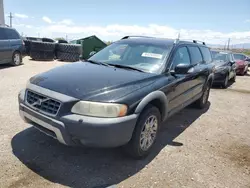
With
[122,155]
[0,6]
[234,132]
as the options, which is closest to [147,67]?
[122,155]

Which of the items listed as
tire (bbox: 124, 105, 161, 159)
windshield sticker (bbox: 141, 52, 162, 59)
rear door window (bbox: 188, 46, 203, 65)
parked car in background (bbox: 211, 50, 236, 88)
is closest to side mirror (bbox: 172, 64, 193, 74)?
windshield sticker (bbox: 141, 52, 162, 59)

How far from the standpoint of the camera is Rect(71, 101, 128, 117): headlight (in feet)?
9.32

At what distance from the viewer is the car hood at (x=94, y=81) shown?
9.78 feet

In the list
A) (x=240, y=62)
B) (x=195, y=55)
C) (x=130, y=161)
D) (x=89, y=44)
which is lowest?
(x=130, y=161)

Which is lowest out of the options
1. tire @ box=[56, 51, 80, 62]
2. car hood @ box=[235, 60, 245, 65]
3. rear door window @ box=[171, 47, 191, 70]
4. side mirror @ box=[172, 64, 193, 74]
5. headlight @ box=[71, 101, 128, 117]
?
tire @ box=[56, 51, 80, 62]

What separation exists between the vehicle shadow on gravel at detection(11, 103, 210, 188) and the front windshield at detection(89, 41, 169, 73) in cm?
133

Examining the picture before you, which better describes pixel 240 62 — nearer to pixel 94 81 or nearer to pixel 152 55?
pixel 152 55

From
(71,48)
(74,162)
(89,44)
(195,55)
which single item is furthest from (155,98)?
(89,44)

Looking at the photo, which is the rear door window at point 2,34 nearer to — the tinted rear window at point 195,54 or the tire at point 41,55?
the tire at point 41,55

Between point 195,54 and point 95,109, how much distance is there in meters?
3.40

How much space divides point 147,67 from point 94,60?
106 centimetres

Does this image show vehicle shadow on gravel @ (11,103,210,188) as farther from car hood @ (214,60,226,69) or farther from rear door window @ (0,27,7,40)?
rear door window @ (0,27,7,40)

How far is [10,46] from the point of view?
10.7 m

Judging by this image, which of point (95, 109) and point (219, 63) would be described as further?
point (219, 63)
